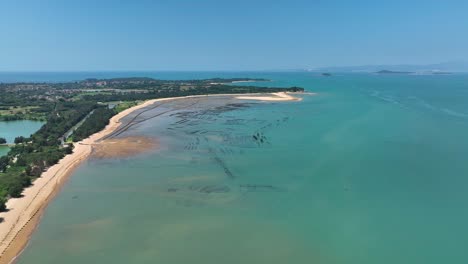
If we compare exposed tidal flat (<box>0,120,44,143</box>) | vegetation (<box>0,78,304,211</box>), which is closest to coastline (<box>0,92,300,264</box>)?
vegetation (<box>0,78,304,211</box>)

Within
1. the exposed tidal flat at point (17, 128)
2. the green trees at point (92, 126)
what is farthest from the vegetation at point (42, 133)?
the exposed tidal flat at point (17, 128)

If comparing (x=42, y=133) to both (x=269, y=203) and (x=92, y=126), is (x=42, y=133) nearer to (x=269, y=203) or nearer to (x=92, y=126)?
(x=92, y=126)

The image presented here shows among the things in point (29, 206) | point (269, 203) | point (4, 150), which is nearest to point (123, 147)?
point (4, 150)

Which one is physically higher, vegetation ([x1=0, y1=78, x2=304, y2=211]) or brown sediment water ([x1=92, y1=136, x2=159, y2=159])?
vegetation ([x1=0, y1=78, x2=304, y2=211])

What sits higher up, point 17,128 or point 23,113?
point 23,113

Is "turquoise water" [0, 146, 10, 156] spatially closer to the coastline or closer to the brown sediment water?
the coastline

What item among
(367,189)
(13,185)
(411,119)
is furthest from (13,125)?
(411,119)

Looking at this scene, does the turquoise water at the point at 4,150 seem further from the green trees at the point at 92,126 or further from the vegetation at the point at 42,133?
the green trees at the point at 92,126

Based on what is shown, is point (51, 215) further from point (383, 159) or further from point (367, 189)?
point (383, 159)
